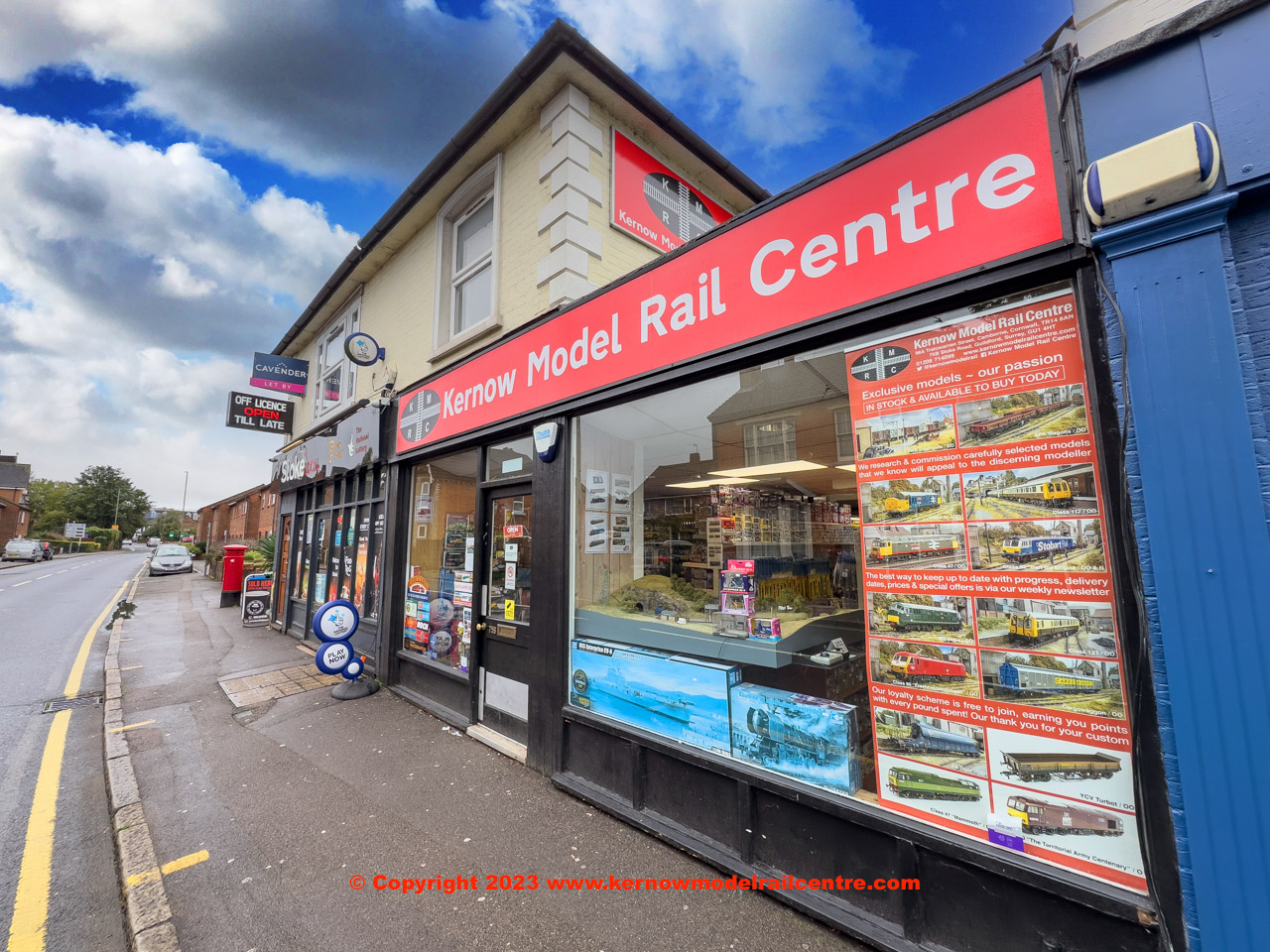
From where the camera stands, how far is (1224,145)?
75.4 inches

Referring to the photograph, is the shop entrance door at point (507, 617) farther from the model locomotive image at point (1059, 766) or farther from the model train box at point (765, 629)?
the model locomotive image at point (1059, 766)

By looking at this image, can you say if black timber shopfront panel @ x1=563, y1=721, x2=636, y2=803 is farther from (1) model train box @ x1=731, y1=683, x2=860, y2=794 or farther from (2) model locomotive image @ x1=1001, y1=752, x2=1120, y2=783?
(2) model locomotive image @ x1=1001, y1=752, x2=1120, y2=783

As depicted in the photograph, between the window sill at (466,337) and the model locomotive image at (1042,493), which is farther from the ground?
the window sill at (466,337)

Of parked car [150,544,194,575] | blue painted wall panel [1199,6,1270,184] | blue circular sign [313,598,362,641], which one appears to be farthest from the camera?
parked car [150,544,194,575]

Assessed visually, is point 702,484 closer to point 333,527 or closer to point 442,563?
point 442,563

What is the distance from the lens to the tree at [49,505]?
61.5 m

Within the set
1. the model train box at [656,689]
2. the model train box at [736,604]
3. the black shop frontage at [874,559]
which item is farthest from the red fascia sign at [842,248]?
the model train box at [656,689]

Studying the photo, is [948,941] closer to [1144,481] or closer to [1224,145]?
[1144,481]

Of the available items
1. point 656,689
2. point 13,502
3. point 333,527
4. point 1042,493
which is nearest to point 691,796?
point 656,689

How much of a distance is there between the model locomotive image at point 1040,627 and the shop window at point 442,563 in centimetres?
479

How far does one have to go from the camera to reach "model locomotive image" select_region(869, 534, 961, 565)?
8.29 feet

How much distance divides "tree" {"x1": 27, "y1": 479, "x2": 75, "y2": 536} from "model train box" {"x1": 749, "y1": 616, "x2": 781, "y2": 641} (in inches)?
3448

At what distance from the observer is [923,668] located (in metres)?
2.56

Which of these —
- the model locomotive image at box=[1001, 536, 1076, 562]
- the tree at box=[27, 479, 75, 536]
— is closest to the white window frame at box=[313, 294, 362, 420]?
the model locomotive image at box=[1001, 536, 1076, 562]
